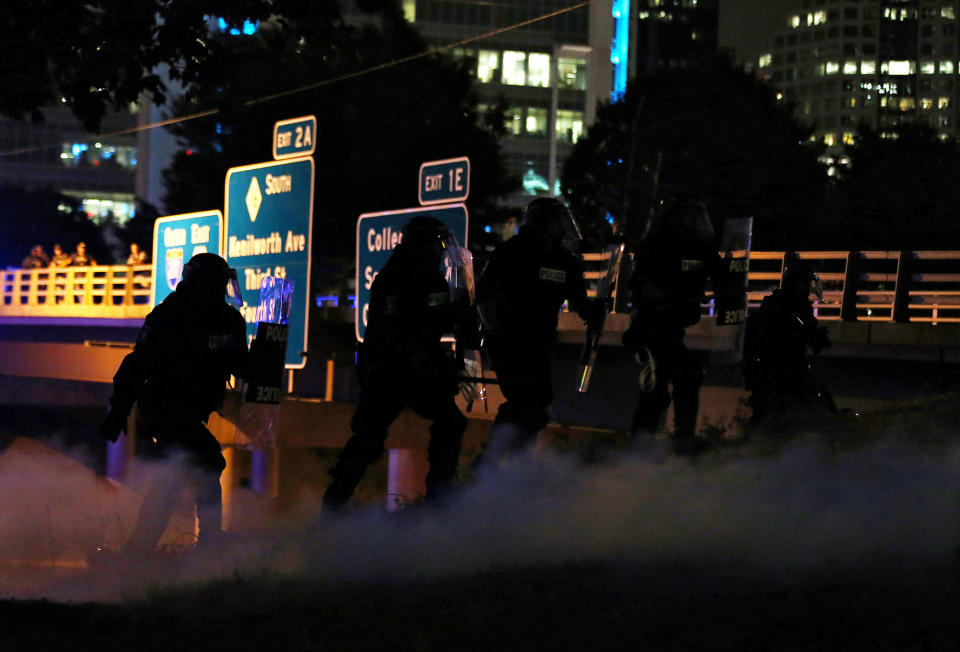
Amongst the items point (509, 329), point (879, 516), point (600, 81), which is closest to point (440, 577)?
point (879, 516)

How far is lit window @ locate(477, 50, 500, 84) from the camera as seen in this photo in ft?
333

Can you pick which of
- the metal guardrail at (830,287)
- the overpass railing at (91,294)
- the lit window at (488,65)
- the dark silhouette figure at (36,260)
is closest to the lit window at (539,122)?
the lit window at (488,65)

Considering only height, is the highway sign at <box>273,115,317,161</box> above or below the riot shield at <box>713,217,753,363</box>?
above

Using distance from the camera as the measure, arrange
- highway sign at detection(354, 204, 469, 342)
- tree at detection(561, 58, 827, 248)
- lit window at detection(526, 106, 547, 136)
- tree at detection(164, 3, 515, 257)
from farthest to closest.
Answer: lit window at detection(526, 106, 547, 136)
tree at detection(561, 58, 827, 248)
tree at detection(164, 3, 515, 257)
highway sign at detection(354, 204, 469, 342)

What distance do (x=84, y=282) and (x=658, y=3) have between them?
575 feet

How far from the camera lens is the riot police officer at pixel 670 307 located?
7.94 m

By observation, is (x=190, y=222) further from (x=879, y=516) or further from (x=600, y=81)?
(x=600, y=81)

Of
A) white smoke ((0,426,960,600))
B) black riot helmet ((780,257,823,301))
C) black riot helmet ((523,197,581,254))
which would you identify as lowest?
white smoke ((0,426,960,600))

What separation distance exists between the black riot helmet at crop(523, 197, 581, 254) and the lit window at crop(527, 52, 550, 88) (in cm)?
9585

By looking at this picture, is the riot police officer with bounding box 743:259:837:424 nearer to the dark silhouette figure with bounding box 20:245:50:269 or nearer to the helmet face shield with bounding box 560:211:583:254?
the helmet face shield with bounding box 560:211:583:254

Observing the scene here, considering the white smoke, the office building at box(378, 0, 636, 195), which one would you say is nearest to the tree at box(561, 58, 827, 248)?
the white smoke

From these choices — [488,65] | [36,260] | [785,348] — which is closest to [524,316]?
[785,348]

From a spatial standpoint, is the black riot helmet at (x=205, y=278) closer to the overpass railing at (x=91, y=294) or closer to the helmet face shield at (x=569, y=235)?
the helmet face shield at (x=569, y=235)

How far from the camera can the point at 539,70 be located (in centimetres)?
10269
